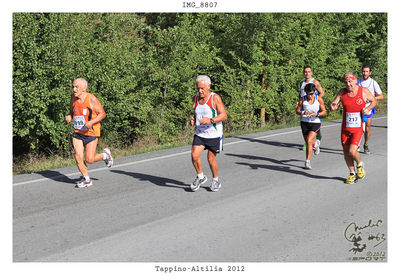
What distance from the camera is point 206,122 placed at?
7199mm

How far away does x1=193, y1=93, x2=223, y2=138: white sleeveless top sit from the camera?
7.37 m

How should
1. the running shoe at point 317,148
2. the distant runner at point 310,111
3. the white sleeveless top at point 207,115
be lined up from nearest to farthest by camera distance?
the white sleeveless top at point 207,115
the distant runner at point 310,111
the running shoe at point 317,148

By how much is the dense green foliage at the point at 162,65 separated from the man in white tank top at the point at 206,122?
591 centimetres

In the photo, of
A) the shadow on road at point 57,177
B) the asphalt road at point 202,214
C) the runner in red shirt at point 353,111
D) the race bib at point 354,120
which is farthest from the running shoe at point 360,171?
the shadow on road at point 57,177

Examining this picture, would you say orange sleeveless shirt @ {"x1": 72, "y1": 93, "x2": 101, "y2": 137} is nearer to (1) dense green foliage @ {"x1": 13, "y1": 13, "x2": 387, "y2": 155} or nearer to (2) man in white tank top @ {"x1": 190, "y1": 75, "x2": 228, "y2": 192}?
(2) man in white tank top @ {"x1": 190, "y1": 75, "x2": 228, "y2": 192}

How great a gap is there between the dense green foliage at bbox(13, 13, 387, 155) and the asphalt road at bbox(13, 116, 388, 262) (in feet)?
12.3

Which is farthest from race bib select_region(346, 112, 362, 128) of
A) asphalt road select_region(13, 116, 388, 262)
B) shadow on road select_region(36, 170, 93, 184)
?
shadow on road select_region(36, 170, 93, 184)

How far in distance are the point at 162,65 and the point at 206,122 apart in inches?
328

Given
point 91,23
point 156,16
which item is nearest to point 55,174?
point 91,23

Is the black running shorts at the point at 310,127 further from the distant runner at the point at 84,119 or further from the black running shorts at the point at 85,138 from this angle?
the black running shorts at the point at 85,138

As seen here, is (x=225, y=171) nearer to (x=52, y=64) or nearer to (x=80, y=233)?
(x=80, y=233)

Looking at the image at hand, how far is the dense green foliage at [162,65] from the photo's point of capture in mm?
12156

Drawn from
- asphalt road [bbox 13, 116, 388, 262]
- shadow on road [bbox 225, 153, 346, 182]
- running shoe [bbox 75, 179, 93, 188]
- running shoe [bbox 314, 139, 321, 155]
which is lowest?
asphalt road [bbox 13, 116, 388, 262]

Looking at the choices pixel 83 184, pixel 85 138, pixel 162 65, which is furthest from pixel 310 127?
pixel 162 65
